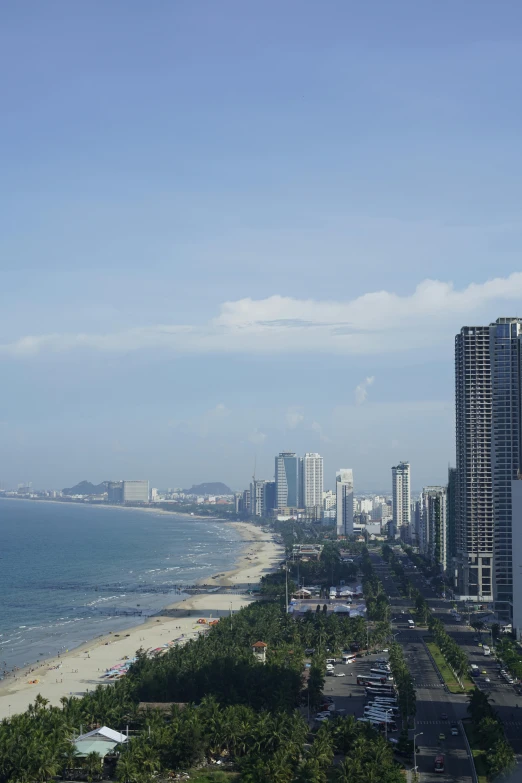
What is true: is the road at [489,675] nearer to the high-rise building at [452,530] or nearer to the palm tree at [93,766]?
the high-rise building at [452,530]

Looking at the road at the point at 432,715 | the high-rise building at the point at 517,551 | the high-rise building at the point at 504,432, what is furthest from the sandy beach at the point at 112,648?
the high-rise building at the point at 504,432

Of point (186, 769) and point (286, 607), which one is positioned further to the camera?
point (286, 607)

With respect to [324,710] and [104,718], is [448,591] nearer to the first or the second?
[324,710]

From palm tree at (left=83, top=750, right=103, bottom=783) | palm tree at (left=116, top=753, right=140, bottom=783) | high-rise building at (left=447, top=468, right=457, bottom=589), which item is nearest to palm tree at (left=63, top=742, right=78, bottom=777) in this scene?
palm tree at (left=83, top=750, right=103, bottom=783)

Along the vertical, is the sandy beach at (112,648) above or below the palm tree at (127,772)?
below

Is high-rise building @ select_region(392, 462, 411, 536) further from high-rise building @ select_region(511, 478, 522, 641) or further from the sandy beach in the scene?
high-rise building @ select_region(511, 478, 522, 641)

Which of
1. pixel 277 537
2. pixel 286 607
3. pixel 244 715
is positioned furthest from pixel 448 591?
pixel 277 537
